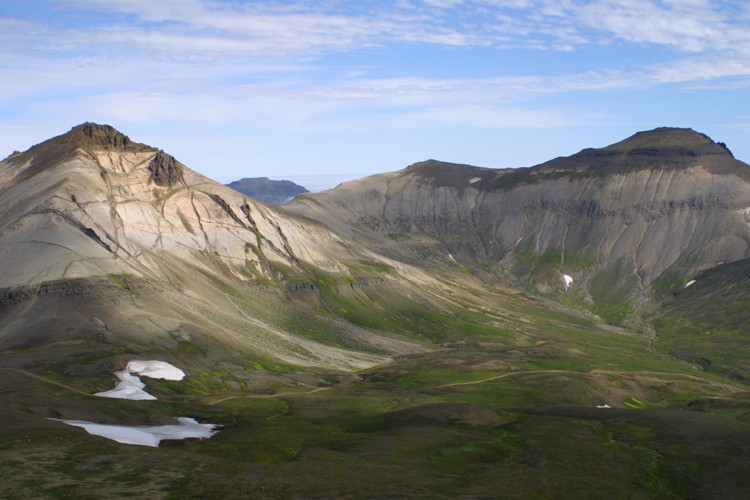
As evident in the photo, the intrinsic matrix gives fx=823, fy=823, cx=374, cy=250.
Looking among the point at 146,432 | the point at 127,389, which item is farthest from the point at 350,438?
the point at 127,389

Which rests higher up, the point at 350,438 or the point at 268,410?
the point at 350,438

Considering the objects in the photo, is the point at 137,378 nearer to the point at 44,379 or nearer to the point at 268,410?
→ the point at 44,379

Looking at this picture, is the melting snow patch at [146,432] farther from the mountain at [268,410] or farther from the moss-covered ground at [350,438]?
the moss-covered ground at [350,438]

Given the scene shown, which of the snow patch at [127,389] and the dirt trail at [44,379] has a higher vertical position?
the dirt trail at [44,379]

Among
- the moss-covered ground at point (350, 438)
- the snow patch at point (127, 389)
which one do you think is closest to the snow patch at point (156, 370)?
the moss-covered ground at point (350, 438)

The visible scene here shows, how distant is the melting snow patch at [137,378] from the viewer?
12519 cm

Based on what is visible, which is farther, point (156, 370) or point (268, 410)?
point (156, 370)

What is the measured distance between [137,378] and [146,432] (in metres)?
40.0

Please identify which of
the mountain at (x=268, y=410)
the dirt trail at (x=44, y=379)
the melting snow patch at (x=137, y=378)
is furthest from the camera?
the melting snow patch at (x=137, y=378)

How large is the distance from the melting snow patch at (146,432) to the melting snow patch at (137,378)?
2028cm

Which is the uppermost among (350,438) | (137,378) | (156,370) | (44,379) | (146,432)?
(44,379)

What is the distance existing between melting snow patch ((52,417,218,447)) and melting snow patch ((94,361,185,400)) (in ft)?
66.5

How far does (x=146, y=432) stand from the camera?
9762 cm

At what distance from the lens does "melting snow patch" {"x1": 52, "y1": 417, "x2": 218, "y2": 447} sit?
91.8 m
